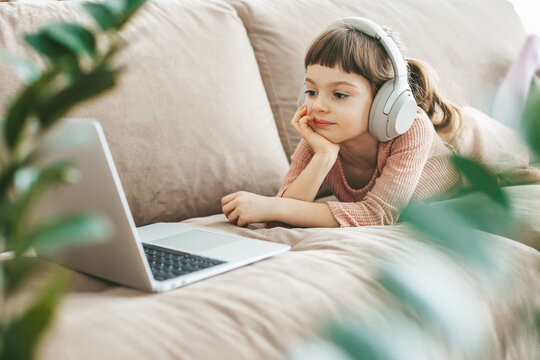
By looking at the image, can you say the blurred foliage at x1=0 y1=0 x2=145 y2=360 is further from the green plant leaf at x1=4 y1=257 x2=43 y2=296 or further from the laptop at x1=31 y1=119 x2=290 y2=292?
the laptop at x1=31 y1=119 x2=290 y2=292

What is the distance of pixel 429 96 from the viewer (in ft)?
4.59

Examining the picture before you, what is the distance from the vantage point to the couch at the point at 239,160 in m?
0.67

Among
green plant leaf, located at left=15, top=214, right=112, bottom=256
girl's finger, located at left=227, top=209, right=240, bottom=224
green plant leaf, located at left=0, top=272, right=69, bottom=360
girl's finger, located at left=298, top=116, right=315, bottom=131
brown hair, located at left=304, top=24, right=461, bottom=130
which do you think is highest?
green plant leaf, located at left=15, top=214, right=112, bottom=256

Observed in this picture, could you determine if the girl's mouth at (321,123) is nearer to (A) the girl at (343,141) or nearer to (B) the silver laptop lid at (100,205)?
(A) the girl at (343,141)

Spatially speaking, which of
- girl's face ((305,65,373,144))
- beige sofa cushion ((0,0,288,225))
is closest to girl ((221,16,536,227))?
girl's face ((305,65,373,144))

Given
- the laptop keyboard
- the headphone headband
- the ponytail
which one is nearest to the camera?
the laptop keyboard

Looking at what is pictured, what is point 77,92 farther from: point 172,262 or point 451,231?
point 172,262

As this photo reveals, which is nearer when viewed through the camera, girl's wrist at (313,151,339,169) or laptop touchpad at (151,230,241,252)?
laptop touchpad at (151,230,241,252)

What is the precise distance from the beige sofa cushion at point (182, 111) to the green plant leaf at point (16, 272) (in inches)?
37.7

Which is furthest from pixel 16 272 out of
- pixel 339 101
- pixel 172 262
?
pixel 339 101

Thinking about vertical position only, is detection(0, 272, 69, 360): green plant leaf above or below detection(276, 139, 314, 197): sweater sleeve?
above

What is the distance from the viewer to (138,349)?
626 millimetres

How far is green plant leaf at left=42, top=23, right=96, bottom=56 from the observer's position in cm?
24

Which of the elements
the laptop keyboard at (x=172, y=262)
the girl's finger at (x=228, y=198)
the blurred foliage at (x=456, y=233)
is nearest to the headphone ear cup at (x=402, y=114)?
the girl's finger at (x=228, y=198)
